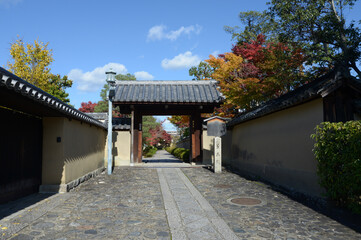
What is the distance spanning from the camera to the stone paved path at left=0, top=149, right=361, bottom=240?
13.8ft

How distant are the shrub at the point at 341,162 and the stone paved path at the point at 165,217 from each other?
662 mm

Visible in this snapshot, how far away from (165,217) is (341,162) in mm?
3721

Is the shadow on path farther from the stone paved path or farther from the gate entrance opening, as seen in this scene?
the gate entrance opening

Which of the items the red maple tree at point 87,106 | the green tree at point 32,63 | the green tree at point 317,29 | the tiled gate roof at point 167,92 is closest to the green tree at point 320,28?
the green tree at point 317,29

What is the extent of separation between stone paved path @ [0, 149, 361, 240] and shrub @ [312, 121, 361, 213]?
2.17ft

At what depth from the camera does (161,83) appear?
16.8 m

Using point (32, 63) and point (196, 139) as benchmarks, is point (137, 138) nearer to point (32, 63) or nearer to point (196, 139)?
point (196, 139)

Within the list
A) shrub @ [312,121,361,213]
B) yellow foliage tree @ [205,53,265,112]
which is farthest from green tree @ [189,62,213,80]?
shrub @ [312,121,361,213]

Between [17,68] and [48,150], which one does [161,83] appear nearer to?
[48,150]

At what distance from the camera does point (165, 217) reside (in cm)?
518

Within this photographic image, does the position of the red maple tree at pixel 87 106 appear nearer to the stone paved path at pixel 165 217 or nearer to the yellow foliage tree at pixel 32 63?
the yellow foliage tree at pixel 32 63

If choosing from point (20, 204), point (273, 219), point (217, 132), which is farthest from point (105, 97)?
point (273, 219)

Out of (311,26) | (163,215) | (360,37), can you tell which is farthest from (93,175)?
(360,37)

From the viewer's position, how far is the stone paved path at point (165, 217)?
4219mm
